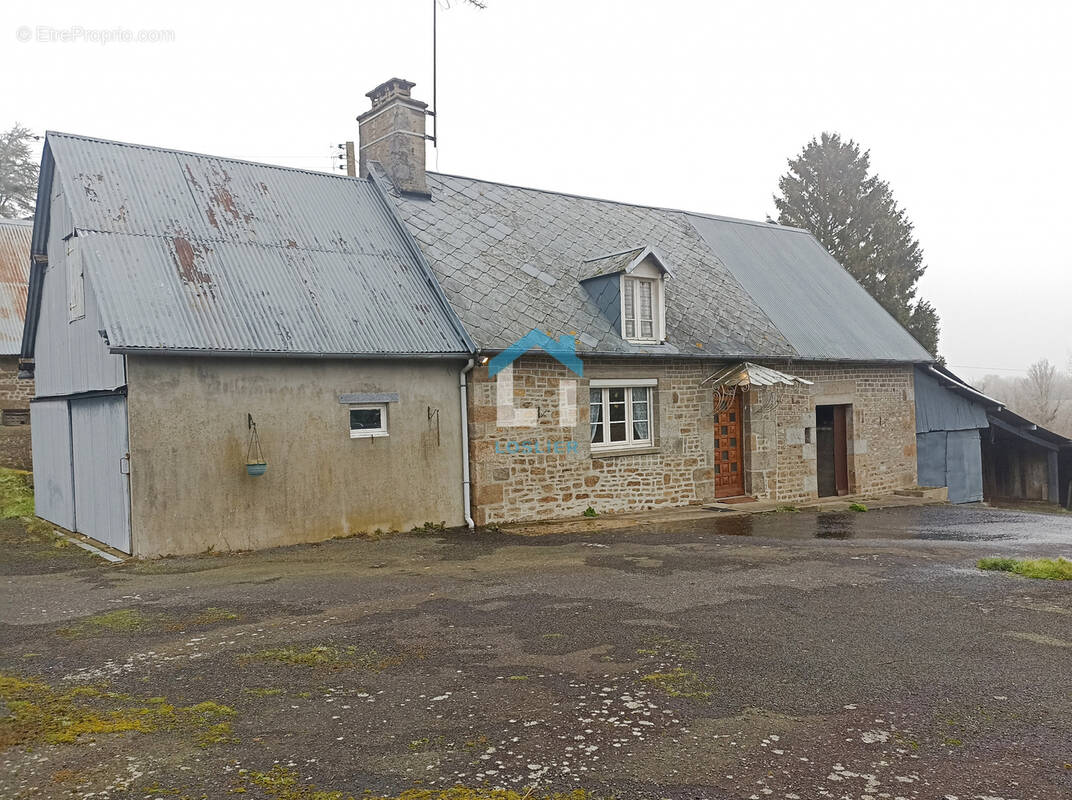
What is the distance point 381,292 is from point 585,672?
878cm

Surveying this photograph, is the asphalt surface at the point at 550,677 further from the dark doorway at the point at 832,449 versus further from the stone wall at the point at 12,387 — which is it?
the stone wall at the point at 12,387

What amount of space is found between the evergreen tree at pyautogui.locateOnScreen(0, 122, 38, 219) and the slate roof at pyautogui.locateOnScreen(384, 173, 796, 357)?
2723 centimetres

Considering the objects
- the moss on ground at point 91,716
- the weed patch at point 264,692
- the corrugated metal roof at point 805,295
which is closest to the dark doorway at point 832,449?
the corrugated metal roof at point 805,295

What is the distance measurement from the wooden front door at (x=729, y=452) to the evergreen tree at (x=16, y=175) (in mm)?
31706

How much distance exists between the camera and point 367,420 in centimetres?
1227

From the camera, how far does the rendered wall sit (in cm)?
1050

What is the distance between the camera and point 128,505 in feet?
34.4

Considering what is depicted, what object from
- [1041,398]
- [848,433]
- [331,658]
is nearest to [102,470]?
[331,658]

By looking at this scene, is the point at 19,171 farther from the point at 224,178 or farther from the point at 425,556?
the point at 425,556

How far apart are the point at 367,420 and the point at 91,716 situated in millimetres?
7596

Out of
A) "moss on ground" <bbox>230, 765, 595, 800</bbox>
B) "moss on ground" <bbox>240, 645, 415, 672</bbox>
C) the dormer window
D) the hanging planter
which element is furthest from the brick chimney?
"moss on ground" <bbox>230, 765, 595, 800</bbox>

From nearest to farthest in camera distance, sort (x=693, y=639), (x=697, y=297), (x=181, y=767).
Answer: (x=181, y=767) → (x=693, y=639) → (x=697, y=297)

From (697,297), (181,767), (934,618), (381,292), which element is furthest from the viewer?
(697,297)

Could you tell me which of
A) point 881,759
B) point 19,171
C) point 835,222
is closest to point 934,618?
point 881,759
